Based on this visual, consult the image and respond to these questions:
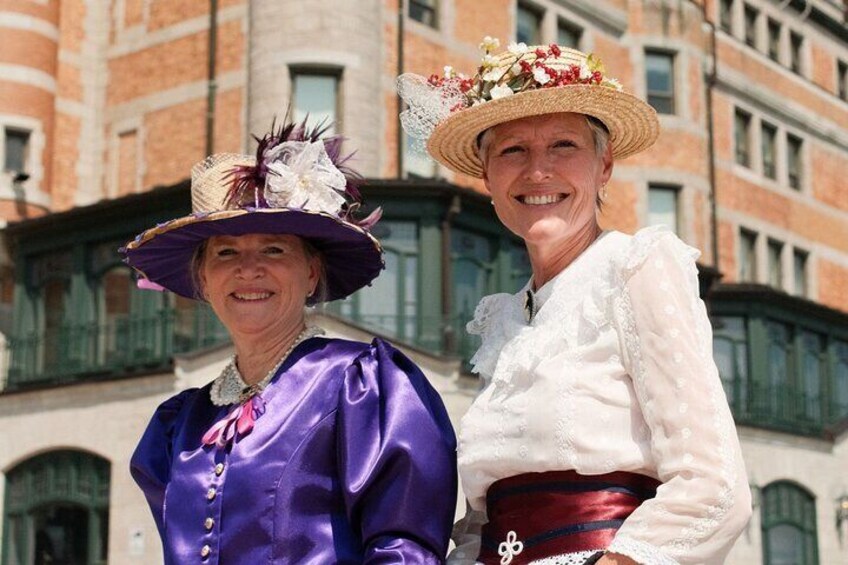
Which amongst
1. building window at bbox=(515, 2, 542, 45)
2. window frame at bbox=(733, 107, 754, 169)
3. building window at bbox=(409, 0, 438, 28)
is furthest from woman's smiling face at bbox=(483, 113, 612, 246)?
window frame at bbox=(733, 107, 754, 169)

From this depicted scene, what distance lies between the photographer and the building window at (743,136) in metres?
30.5

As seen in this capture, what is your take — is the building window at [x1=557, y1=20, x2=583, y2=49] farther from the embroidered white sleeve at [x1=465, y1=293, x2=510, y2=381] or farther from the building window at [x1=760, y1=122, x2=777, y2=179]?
the embroidered white sleeve at [x1=465, y1=293, x2=510, y2=381]

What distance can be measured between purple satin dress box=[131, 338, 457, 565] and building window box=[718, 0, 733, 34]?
28287 mm

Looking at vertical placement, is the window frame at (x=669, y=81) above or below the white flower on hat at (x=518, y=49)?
above

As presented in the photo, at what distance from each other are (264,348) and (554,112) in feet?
4.01

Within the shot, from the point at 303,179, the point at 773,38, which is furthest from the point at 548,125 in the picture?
the point at 773,38

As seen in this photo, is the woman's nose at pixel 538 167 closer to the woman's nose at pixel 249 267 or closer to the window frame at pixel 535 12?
the woman's nose at pixel 249 267

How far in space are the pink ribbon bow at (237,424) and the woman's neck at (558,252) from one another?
97 centimetres

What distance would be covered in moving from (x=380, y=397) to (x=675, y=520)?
1108 millimetres

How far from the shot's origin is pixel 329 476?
3.84 metres

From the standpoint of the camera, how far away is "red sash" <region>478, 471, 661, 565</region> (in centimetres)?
335

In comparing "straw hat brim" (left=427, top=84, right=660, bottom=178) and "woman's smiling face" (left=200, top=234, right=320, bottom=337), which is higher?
"straw hat brim" (left=427, top=84, right=660, bottom=178)

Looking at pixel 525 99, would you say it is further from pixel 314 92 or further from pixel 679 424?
pixel 314 92

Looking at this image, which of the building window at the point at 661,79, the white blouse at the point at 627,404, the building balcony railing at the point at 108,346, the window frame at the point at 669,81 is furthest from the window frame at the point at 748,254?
the white blouse at the point at 627,404
